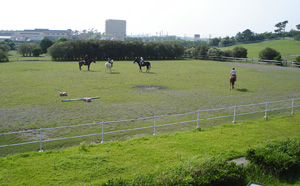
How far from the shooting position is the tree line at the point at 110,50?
61281 millimetres

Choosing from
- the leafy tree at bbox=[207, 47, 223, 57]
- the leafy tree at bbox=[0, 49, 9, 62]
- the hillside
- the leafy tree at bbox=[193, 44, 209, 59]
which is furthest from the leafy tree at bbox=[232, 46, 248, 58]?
the hillside

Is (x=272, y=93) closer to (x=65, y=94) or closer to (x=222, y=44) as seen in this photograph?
(x=65, y=94)

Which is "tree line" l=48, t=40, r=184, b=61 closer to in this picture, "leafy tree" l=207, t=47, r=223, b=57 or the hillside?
"leafy tree" l=207, t=47, r=223, b=57

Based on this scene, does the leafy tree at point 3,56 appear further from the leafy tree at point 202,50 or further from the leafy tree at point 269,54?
the leafy tree at point 269,54

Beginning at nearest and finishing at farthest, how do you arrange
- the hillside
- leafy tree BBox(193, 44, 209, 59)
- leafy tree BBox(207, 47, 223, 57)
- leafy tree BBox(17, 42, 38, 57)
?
1. the hillside
2. leafy tree BBox(207, 47, 223, 57)
3. leafy tree BBox(193, 44, 209, 59)
4. leafy tree BBox(17, 42, 38, 57)

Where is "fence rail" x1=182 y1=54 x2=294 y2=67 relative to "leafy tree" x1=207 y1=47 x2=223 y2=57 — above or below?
below

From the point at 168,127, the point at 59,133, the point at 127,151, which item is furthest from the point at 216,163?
the point at 59,133

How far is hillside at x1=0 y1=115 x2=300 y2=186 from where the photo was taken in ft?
25.0

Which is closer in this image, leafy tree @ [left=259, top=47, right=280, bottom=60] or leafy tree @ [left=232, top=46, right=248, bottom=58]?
leafy tree @ [left=259, top=47, right=280, bottom=60]

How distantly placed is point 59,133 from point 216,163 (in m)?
8.02

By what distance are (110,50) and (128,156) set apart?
58.1 m

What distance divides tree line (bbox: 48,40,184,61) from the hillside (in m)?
54.5

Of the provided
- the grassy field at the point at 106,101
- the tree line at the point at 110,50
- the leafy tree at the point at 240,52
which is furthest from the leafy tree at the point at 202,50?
the grassy field at the point at 106,101

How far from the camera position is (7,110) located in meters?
16.2
